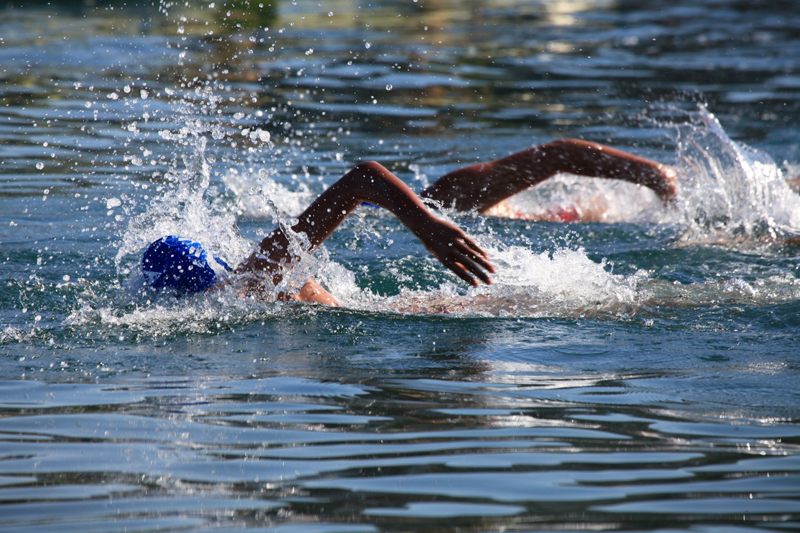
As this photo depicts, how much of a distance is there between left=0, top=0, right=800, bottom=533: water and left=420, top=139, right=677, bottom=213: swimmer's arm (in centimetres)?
25

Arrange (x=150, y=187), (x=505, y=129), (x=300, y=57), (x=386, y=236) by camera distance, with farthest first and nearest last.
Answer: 1. (x=300, y=57)
2. (x=505, y=129)
3. (x=150, y=187)
4. (x=386, y=236)

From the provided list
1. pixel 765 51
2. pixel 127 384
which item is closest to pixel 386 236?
pixel 127 384

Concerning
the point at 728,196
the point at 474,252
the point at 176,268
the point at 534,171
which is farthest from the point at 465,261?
the point at 728,196

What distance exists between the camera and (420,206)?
4.02 meters

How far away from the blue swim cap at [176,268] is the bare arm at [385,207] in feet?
0.81

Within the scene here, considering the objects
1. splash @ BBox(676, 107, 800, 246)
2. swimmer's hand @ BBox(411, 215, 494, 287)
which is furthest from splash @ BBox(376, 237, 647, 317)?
splash @ BBox(676, 107, 800, 246)

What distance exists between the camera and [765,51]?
51.3ft

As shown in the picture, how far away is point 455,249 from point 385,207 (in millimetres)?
470

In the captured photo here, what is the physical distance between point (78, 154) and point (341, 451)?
6.77 m

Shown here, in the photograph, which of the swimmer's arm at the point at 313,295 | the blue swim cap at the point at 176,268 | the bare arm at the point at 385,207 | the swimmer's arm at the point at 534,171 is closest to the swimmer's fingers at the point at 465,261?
the bare arm at the point at 385,207

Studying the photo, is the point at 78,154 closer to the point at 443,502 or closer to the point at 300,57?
the point at 300,57

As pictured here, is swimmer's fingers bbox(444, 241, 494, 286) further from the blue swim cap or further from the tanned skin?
the blue swim cap

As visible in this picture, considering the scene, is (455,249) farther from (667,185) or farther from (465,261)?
(667,185)

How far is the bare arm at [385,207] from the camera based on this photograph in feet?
12.7
